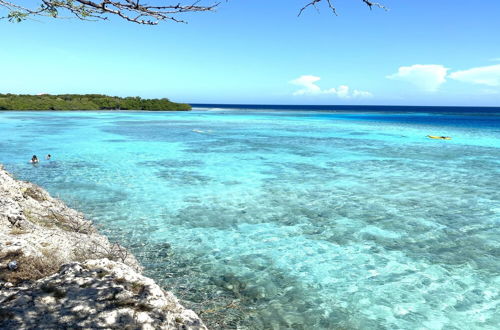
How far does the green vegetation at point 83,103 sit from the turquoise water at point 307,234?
7460cm

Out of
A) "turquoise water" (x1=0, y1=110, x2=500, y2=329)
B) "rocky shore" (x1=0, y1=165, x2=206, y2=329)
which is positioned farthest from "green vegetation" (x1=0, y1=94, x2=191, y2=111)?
"rocky shore" (x1=0, y1=165, x2=206, y2=329)

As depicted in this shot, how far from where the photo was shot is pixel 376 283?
6.87 m

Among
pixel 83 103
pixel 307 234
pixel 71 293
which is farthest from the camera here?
pixel 83 103

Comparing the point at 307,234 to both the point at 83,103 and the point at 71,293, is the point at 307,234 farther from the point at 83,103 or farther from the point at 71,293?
the point at 83,103

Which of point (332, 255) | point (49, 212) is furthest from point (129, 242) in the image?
point (332, 255)

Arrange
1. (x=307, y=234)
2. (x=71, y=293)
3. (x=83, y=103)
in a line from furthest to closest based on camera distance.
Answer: (x=83, y=103) → (x=307, y=234) → (x=71, y=293)

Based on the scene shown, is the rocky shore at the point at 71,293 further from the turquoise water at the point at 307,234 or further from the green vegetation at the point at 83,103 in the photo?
the green vegetation at the point at 83,103

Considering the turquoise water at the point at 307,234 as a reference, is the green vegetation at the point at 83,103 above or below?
above

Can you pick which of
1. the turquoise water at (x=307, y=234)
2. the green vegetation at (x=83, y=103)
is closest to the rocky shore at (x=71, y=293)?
the turquoise water at (x=307, y=234)

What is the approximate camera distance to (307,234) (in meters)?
9.15

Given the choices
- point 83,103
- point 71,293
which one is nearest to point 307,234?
point 71,293

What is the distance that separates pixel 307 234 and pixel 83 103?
95.0 m

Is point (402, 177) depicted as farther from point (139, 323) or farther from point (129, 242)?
point (139, 323)

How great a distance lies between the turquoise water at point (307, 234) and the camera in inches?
238
